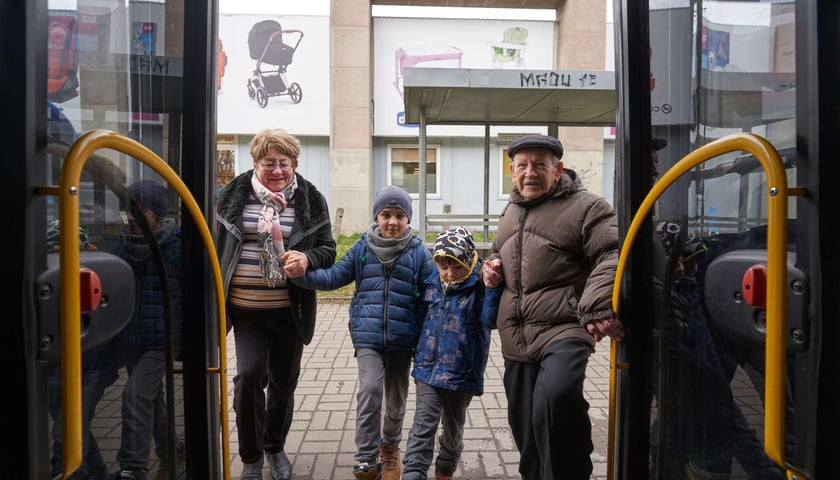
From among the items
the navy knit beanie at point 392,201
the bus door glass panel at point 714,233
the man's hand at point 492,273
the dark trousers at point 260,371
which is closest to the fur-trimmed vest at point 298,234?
the dark trousers at point 260,371

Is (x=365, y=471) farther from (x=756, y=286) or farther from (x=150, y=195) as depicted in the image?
(x=756, y=286)

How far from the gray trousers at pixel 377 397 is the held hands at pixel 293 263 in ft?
1.80

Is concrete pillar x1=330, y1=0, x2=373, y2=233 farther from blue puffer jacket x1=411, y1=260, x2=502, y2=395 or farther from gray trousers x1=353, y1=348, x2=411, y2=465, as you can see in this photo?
blue puffer jacket x1=411, y1=260, x2=502, y2=395

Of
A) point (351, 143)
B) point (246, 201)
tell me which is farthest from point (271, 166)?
point (351, 143)

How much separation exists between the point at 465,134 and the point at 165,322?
15361 millimetres

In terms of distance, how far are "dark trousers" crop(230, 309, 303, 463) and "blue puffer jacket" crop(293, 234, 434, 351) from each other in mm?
303

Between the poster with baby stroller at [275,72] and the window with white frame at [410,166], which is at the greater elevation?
the poster with baby stroller at [275,72]

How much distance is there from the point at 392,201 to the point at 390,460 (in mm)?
1403

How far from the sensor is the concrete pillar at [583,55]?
1352 cm

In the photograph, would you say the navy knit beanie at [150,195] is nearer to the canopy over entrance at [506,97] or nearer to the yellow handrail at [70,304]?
the yellow handrail at [70,304]

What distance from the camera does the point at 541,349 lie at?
7.82ft

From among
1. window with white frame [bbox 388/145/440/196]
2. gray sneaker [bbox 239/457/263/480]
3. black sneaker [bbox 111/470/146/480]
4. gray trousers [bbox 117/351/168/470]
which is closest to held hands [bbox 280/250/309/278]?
gray trousers [bbox 117/351/168/470]

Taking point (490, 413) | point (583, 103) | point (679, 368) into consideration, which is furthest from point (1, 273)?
→ point (583, 103)

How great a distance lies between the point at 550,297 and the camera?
7.85 feet
